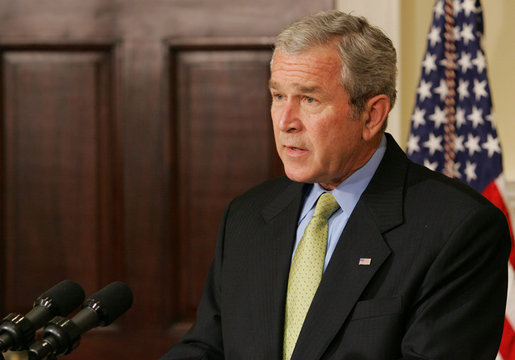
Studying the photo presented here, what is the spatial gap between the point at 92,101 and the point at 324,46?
1.64 metres

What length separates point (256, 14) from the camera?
3012 mm

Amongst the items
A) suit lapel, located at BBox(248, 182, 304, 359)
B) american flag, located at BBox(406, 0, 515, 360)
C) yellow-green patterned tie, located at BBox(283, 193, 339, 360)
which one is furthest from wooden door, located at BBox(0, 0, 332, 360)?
yellow-green patterned tie, located at BBox(283, 193, 339, 360)

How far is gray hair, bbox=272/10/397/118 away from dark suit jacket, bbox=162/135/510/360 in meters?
0.17

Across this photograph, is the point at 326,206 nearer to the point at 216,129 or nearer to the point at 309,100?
the point at 309,100

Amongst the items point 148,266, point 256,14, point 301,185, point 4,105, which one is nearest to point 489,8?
point 256,14

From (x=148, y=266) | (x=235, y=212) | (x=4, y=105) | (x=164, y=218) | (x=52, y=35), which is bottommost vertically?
(x=148, y=266)

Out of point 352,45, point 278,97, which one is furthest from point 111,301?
point 352,45

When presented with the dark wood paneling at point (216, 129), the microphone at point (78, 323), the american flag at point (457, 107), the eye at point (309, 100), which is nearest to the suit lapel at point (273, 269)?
the eye at point (309, 100)

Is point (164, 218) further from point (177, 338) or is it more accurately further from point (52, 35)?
point (52, 35)

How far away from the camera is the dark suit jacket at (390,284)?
1475mm

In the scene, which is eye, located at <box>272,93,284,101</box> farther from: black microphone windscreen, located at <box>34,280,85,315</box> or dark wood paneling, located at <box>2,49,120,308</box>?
dark wood paneling, located at <box>2,49,120,308</box>

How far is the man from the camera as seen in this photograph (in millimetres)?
1490

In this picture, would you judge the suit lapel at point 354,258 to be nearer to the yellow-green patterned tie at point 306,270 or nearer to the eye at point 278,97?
the yellow-green patterned tie at point 306,270

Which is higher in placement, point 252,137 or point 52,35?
point 52,35
